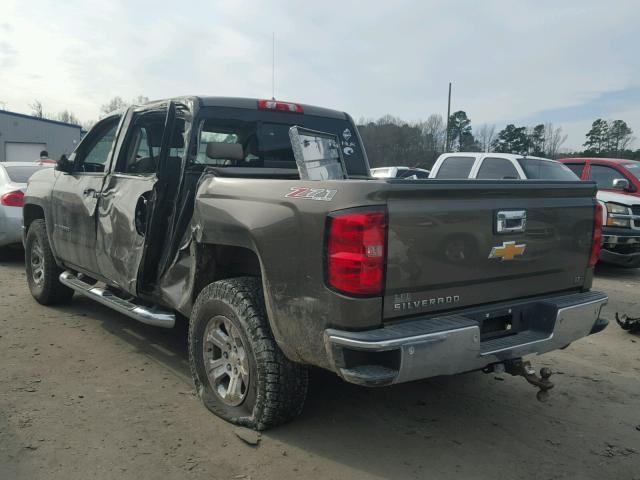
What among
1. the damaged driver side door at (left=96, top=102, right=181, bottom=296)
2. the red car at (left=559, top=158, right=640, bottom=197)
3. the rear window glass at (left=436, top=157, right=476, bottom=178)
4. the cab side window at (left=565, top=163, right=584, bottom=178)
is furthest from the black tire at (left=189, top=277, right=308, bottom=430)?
the cab side window at (left=565, top=163, right=584, bottom=178)

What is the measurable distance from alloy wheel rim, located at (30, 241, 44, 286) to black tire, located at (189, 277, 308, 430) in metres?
3.20

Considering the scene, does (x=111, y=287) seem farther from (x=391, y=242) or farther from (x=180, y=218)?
(x=391, y=242)

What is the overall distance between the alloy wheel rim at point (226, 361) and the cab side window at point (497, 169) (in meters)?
6.72

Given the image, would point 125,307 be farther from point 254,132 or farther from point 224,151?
point 254,132

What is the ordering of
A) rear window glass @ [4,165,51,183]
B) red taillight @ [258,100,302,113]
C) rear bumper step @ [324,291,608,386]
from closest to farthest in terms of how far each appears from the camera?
rear bumper step @ [324,291,608,386] < red taillight @ [258,100,302,113] < rear window glass @ [4,165,51,183]

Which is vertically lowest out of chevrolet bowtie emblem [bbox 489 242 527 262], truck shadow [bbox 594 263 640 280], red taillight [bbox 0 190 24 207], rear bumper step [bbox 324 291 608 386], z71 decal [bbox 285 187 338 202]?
truck shadow [bbox 594 263 640 280]

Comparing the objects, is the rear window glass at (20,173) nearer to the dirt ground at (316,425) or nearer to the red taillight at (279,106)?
the dirt ground at (316,425)

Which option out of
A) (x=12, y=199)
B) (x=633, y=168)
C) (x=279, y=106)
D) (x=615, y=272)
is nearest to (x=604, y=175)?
(x=633, y=168)

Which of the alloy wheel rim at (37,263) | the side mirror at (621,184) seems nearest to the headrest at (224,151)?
the alloy wheel rim at (37,263)

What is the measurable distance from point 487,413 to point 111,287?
325 centimetres

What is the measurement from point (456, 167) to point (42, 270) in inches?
270

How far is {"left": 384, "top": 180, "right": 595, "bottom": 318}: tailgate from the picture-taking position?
2.63 meters

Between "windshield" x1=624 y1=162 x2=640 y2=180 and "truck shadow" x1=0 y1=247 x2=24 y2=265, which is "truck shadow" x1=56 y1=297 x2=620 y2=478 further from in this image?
"windshield" x1=624 y1=162 x2=640 y2=180

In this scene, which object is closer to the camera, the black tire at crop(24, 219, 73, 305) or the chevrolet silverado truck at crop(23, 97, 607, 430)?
the chevrolet silverado truck at crop(23, 97, 607, 430)
